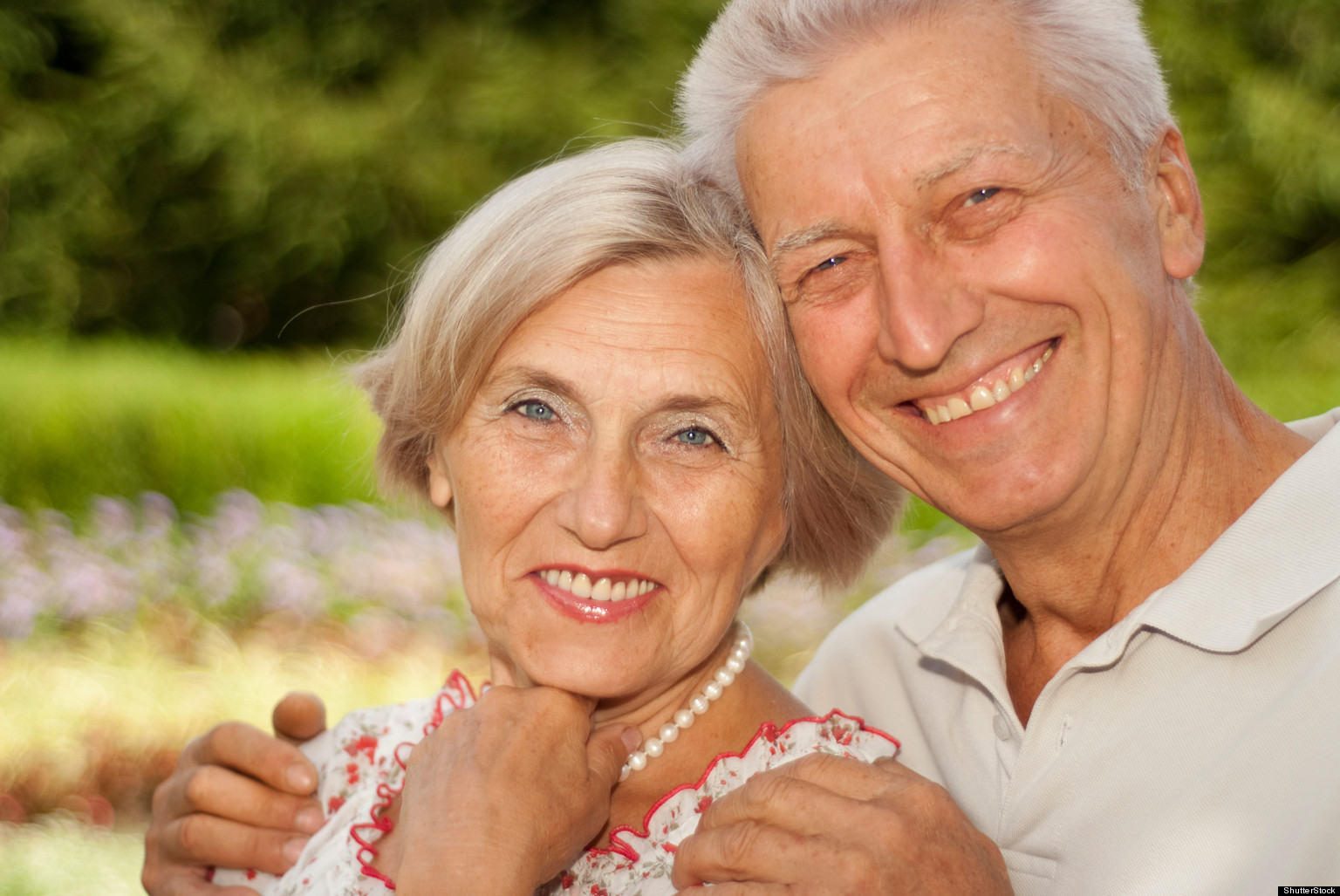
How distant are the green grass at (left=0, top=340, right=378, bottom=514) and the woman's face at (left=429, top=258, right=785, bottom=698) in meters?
4.86

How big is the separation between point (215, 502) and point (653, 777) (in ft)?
18.8

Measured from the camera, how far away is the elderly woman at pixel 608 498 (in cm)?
229

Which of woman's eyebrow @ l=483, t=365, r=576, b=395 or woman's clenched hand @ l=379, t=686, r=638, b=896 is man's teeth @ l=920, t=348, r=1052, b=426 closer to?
woman's eyebrow @ l=483, t=365, r=576, b=395

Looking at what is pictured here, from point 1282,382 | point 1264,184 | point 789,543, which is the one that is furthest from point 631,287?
point 1264,184

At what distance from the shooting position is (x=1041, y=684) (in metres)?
2.57

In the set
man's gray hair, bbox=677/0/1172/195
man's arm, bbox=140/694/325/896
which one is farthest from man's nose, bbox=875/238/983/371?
man's arm, bbox=140/694/325/896

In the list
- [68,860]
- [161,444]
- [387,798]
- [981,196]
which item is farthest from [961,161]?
[161,444]

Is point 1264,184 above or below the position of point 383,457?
below

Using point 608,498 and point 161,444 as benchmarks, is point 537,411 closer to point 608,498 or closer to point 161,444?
point 608,498

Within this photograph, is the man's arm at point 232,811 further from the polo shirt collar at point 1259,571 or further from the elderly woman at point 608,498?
the polo shirt collar at point 1259,571

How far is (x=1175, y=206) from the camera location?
244 cm

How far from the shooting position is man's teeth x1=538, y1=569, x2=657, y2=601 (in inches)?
92.4

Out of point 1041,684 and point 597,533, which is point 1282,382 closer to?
point 1041,684

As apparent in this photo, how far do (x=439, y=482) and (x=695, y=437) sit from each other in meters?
0.67
